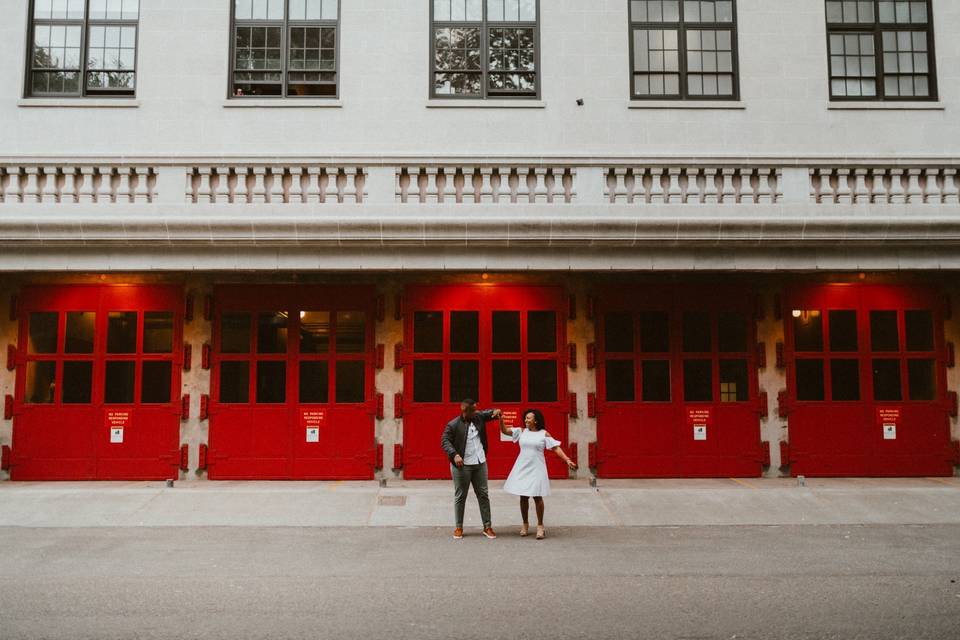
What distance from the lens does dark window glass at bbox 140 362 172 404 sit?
38.2 ft

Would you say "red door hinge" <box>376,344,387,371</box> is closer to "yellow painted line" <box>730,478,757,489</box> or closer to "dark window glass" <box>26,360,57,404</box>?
"dark window glass" <box>26,360,57,404</box>

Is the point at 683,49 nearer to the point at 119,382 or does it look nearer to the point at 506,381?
the point at 506,381

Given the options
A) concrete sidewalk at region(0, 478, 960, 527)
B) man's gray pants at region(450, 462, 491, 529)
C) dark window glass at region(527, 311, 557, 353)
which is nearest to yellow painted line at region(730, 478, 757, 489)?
Result: concrete sidewalk at region(0, 478, 960, 527)

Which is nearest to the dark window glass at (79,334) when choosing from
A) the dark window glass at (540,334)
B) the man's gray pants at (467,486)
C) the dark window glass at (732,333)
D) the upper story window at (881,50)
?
the man's gray pants at (467,486)

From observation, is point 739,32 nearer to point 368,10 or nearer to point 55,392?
point 368,10

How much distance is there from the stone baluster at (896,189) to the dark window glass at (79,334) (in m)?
12.8

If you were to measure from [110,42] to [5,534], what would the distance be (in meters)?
8.10

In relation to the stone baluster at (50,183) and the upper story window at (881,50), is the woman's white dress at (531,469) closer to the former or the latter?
the stone baluster at (50,183)

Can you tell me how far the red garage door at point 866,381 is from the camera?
38.6ft

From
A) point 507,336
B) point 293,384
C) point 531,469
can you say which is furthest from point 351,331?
point 531,469

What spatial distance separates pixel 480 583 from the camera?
6.68 meters

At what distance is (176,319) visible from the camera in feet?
38.4

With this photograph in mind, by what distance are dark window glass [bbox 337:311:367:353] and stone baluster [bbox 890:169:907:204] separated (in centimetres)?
846

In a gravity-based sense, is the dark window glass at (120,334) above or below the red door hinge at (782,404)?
above
